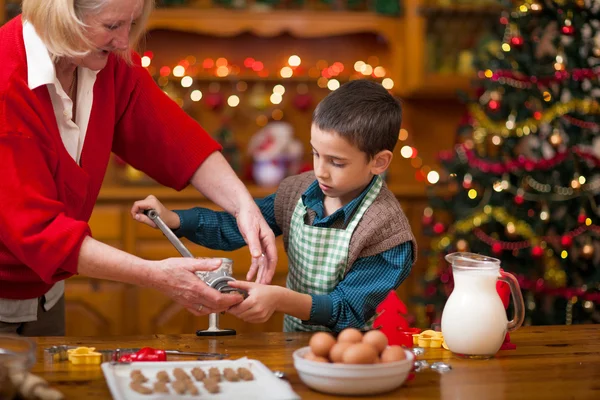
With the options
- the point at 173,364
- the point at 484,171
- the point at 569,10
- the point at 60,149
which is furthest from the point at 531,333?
the point at 569,10

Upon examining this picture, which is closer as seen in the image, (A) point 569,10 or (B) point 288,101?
(A) point 569,10

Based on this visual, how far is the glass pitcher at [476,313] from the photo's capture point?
1507mm

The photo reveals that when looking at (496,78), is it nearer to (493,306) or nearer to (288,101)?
(288,101)

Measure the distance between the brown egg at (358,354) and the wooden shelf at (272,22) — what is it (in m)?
3.14

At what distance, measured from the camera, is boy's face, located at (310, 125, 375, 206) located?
176 cm

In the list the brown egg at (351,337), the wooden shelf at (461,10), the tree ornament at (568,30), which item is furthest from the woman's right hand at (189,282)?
the wooden shelf at (461,10)

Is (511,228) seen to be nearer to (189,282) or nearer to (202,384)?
(189,282)

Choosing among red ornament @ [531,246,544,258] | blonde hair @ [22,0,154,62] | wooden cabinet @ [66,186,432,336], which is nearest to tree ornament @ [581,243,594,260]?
red ornament @ [531,246,544,258]

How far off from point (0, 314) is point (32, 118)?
0.46 m

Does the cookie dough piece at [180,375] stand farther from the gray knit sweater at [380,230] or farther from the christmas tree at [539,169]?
the christmas tree at [539,169]

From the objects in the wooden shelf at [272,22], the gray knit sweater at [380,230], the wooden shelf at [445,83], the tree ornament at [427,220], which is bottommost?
the tree ornament at [427,220]

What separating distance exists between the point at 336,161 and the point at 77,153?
1.80 feet

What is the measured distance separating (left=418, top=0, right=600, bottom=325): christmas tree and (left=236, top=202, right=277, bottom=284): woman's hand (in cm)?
169

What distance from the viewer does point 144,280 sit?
1562 mm
